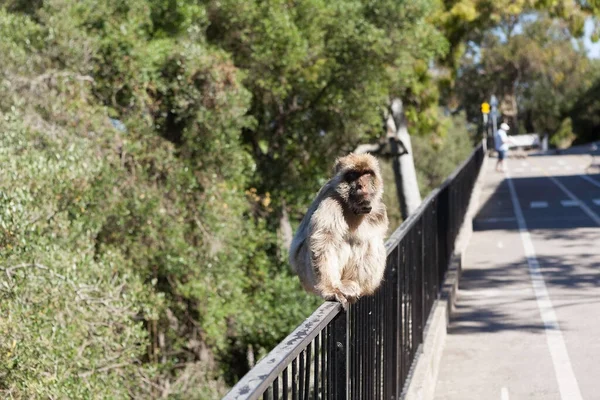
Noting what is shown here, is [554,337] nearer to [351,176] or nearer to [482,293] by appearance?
[482,293]

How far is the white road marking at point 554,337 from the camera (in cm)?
789

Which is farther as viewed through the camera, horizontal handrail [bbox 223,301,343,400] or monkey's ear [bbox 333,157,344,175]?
monkey's ear [bbox 333,157,344,175]

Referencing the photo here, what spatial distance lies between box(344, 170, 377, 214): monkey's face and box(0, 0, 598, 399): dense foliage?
555 centimetres

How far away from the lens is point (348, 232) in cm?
583

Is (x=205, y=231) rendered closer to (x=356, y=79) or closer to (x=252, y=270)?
(x=252, y=270)

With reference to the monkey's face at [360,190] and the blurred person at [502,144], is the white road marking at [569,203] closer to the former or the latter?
the blurred person at [502,144]

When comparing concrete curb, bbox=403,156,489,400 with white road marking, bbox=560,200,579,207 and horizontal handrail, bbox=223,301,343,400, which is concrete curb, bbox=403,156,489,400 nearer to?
horizontal handrail, bbox=223,301,343,400

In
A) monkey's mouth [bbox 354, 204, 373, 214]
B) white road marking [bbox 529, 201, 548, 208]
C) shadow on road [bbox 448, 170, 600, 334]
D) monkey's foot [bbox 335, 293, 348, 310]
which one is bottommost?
white road marking [bbox 529, 201, 548, 208]

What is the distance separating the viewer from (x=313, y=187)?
26531 millimetres

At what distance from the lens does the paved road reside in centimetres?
822

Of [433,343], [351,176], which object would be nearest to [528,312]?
[433,343]

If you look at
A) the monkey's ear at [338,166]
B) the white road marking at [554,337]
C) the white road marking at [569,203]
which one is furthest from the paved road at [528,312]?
the monkey's ear at [338,166]

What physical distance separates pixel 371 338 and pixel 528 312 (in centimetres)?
543

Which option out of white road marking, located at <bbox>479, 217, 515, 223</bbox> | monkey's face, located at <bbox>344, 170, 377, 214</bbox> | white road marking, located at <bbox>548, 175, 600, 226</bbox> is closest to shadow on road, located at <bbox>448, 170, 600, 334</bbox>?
white road marking, located at <bbox>479, 217, 515, 223</bbox>
